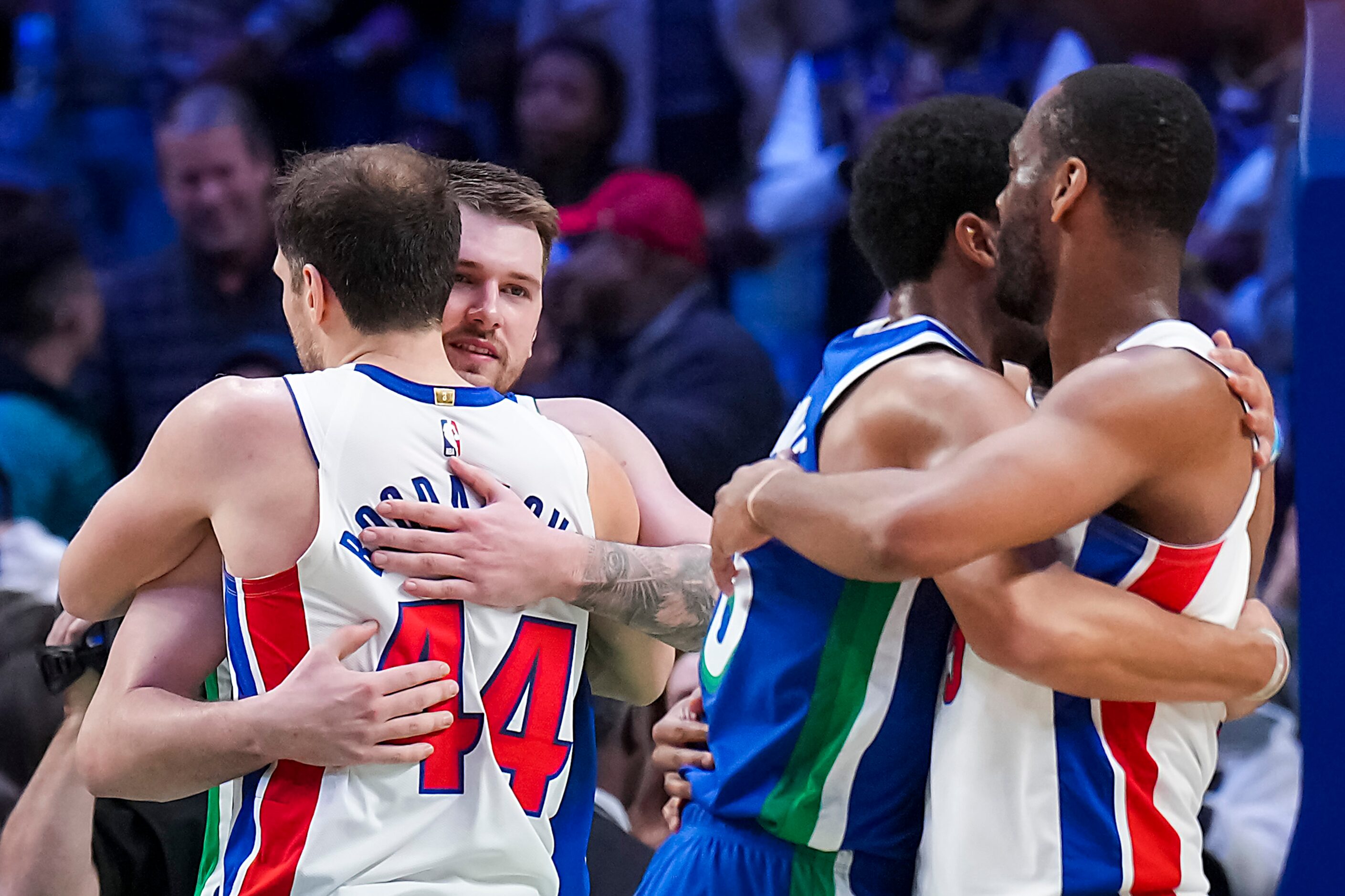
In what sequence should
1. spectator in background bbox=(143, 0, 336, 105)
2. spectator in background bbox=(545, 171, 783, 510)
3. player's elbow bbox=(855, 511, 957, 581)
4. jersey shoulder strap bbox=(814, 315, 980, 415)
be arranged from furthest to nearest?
spectator in background bbox=(143, 0, 336, 105) < spectator in background bbox=(545, 171, 783, 510) < jersey shoulder strap bbox=(814, 315, 980, 415) < player's elbow bbox=(855, 511, 957, 581)

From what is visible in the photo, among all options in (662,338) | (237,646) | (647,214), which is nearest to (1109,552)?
(237,646)

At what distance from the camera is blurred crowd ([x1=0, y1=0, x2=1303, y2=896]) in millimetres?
5223

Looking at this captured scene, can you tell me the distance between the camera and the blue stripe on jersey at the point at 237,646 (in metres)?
2.00

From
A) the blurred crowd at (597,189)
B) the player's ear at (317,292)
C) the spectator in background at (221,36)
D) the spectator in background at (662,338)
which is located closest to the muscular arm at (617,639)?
the player's ear at (317,292)

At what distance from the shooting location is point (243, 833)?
2006mm

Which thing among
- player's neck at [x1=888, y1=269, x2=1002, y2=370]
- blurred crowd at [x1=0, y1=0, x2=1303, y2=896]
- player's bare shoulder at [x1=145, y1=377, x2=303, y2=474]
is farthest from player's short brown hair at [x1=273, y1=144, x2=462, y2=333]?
blurred crowd at [x1=0, y1=0, x2=1303, y2=896]

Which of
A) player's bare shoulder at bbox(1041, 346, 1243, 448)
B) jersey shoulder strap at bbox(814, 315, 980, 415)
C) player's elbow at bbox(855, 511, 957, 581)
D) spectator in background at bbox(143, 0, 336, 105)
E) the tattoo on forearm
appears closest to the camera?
player's elbow at bbox(855, 511, 957, 581)

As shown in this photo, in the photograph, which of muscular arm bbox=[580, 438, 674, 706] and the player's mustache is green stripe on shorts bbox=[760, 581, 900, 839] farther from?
the player's mustache

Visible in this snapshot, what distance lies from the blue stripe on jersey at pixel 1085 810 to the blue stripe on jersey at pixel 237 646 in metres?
1.23

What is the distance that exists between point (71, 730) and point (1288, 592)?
4.13 metres

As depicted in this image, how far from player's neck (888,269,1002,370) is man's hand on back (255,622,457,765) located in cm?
103

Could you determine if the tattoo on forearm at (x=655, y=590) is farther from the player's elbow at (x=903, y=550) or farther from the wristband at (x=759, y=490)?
the player's elbow at (x=903, y=550)

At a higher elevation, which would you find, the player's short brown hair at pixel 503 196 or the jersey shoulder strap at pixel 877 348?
the player's short brown hair at pixel 503 196

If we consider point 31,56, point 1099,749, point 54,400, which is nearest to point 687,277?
point 54,400
